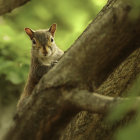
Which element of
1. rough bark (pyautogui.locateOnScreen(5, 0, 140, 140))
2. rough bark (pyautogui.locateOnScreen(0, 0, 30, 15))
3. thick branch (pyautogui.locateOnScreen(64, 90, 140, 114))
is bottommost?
thick branch (pyautogui.locateOnScreen(64, 90, 140, 114))

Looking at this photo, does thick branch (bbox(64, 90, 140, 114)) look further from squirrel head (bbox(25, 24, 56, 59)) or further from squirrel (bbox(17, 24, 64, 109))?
squirrel head (bbox(25, 24, 56, 59))

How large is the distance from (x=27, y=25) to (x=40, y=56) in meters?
1.88

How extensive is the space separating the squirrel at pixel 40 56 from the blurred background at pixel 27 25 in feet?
1.24

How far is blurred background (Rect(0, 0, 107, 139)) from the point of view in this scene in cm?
551

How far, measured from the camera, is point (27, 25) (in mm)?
6699

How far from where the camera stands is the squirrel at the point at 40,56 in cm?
491

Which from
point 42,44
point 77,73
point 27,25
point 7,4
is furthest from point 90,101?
point 27,25

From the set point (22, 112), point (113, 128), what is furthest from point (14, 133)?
point (113, 128)

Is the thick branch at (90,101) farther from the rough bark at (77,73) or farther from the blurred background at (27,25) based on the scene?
the blurred background at (27,25)

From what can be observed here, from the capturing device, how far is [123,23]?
318cm

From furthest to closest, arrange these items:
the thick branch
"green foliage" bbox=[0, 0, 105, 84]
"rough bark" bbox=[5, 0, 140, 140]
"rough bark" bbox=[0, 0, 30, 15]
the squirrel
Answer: "green foliage" bbox=[0, 0, 105, 84] < the squirrel < "rough bark" bbox=[0, 0, 30, 15] < "rough bark" bbox=[5, 0, 140, 140] < the thick branch

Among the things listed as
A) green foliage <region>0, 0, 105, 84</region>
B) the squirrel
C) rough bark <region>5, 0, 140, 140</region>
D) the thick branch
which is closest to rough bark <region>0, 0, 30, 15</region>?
the squirrel

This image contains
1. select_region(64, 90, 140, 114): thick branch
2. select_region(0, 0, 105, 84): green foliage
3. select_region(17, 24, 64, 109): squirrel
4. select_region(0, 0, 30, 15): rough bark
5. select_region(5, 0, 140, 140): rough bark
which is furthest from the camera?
select_region(0, 0, 105, 84): green foliage

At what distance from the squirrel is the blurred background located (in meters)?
0.38
